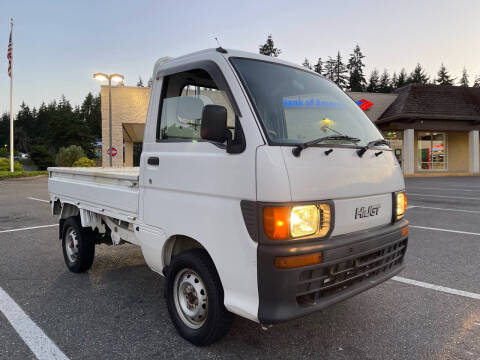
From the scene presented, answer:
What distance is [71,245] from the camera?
4.60m

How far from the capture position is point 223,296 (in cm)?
249

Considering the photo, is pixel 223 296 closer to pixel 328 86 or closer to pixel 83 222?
pixel 328 86

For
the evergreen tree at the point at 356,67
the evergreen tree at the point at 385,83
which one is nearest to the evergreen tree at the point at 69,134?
the evergreen tree at the point at 356,67

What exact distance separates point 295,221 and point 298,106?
45.3 inches

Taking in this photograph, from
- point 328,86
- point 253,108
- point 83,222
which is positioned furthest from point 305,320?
point 83,222

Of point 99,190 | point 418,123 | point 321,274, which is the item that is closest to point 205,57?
point 321,274

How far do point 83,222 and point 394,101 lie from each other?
30516 millimetres

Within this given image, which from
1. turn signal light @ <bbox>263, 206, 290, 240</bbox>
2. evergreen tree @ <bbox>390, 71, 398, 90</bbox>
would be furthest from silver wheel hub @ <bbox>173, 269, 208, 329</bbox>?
evergreen tree @ <bbox>390, 71, 398, 90</bbox>

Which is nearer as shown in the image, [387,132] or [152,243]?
[152,243]

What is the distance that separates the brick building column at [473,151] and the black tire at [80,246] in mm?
31556

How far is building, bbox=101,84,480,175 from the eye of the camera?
26297 mm

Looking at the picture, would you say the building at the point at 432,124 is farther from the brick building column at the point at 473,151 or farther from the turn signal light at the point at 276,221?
the turn signal light at the point at 276,221

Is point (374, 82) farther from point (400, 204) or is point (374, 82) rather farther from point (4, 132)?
point (4, 132)

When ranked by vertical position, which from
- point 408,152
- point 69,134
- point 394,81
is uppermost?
point 394,81
